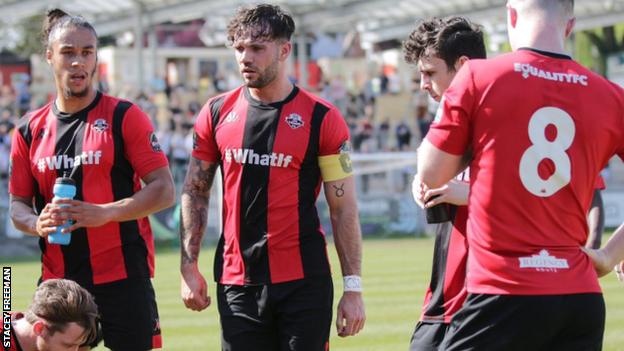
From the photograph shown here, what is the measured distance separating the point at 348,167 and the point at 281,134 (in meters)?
0.40

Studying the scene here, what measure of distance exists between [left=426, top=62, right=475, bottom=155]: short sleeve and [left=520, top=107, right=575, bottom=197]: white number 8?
0.24 m

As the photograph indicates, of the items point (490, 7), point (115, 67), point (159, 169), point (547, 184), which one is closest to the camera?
point (547, 184)

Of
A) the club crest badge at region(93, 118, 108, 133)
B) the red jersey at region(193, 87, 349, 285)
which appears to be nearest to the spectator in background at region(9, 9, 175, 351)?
the club crest badge at region(93, 118, 108, 133)

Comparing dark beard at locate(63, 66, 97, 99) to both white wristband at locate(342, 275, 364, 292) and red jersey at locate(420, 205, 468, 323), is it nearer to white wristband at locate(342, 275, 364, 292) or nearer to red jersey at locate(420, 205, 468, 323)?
white wristband at locate(342, 275, 364, 292)

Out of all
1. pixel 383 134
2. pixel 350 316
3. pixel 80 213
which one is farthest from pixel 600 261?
pixel 383 134

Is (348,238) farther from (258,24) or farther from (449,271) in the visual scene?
(258,24)

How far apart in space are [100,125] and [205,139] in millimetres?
643

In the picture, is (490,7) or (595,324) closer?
(595,324)

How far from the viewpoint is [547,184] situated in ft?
14.4

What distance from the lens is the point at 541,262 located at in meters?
4.39

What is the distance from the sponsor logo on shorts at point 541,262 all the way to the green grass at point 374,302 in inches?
242

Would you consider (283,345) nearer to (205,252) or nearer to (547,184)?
(547,184)

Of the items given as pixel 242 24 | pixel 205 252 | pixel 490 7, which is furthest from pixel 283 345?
pixel 490 7

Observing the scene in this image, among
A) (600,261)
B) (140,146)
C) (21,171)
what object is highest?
(140,146)
